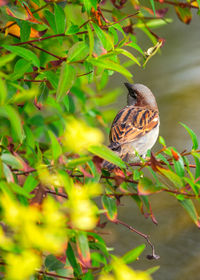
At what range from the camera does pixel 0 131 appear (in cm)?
115

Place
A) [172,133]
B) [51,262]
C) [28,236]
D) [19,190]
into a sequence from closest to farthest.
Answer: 1. [28,236]
2. [19,190]
3. [51,262]
4. [172,133]

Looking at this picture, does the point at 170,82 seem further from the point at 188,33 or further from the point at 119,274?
the point at 119,274

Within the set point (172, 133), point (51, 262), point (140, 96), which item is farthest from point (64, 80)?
point (172, 133)

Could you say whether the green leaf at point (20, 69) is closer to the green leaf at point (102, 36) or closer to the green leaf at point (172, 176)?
the green leaf at point (102, 36)

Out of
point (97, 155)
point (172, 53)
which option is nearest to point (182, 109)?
point (172, 53)

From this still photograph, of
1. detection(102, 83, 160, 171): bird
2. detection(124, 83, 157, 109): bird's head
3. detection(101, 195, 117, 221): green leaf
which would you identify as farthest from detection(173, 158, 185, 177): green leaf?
detection(124, 83, 157, 109): bird's head

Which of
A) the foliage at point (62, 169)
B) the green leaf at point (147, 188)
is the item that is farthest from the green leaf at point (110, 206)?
the green leaf at point (147, 188)

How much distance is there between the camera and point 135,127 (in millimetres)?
2283

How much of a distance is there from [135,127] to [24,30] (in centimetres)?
109

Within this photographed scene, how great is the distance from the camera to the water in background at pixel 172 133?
2867 mm

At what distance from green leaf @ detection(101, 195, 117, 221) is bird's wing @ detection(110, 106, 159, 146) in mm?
842

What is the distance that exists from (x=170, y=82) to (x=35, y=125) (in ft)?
6.23

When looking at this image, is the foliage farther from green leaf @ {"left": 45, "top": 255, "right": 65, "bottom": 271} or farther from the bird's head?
the bird's head

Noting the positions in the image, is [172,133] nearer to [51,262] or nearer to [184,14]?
[184,14]
